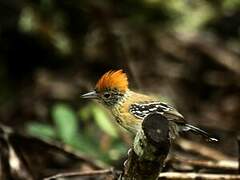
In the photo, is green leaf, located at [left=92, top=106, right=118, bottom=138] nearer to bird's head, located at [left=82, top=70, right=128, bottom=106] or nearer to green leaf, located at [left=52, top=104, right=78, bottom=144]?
green leaf, located at [left=52, top=104, right=78, bottom=144]

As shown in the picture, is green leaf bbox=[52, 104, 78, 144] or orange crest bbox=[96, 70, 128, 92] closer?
orange crest bbox=[96, 70, 128, 92]

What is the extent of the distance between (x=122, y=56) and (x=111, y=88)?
340cm

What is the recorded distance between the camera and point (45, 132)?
6.93 m

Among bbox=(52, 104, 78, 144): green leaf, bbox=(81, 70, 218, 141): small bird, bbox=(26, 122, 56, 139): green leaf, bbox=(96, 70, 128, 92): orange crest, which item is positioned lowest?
bbox=(26, 122, 56, 139): green leaf

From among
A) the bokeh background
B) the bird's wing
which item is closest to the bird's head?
the bird's wing

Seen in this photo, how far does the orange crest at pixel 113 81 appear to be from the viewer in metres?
5.14

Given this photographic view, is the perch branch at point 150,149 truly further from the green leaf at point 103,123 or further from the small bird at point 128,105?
the green leaf at point 103,123

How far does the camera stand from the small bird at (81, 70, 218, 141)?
16.6ft

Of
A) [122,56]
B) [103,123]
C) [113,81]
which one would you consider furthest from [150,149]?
[122,56]

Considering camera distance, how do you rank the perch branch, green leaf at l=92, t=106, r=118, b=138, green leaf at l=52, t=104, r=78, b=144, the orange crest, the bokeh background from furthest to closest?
the bokeh background → green leaf at l=52, t=104, r=78, b=144 → green leaf at l=92, t=106, r=118, b=138 → the orange crest → the perch branch

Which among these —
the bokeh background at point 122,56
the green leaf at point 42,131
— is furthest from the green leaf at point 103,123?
the bokeh background at point 122,56

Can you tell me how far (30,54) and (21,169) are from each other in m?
4.09

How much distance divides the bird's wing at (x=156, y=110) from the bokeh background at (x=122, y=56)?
8.44 ft

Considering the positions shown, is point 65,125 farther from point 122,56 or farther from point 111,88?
point 122,56
